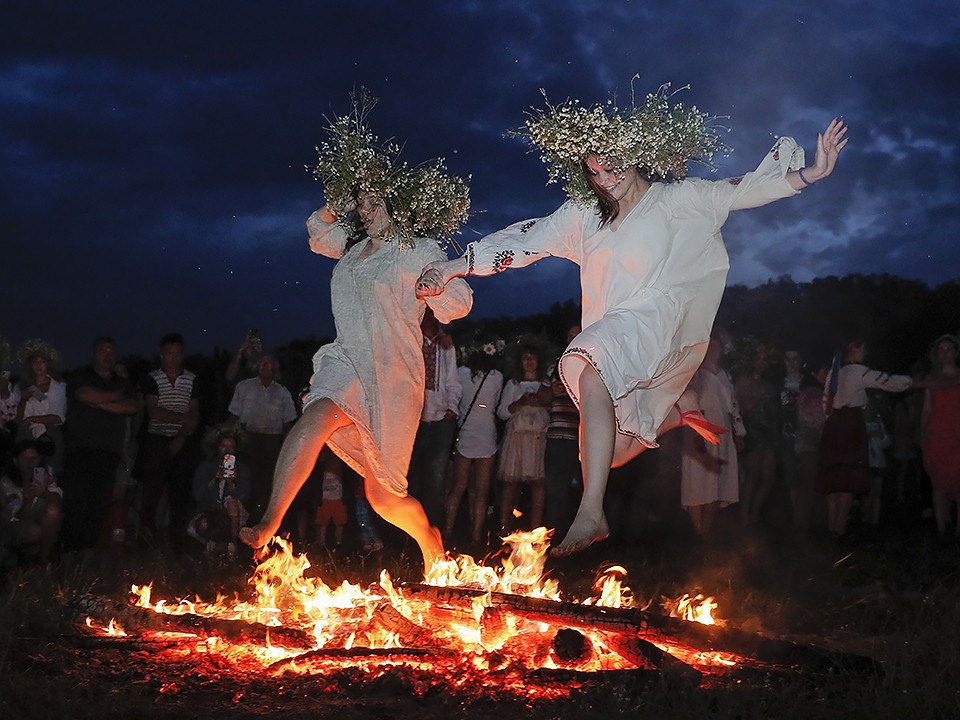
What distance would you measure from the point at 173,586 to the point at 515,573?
2.35 metres

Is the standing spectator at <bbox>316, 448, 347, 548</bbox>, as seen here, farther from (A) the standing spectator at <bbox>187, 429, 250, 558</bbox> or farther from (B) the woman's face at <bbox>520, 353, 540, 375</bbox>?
(B) the woman's face at <bbox>520, 353, 540, 375</bbox>

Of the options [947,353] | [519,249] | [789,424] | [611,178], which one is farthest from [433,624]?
[947,353]

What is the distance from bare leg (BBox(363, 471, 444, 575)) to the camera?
22.2 ft

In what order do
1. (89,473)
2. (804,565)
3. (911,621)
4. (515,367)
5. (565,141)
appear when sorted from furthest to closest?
(515,367) < (89,473) < (804,565) < (911,621) < (565,141)

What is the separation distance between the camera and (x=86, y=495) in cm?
938

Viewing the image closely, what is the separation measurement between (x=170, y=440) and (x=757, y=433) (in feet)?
20.0

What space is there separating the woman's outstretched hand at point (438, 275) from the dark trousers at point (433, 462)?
4.28 meters

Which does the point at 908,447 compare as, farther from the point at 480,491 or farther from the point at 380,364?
the point at 380,364

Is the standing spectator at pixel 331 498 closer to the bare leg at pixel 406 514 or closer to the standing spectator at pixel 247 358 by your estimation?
the standing spectator at pixel 247 358

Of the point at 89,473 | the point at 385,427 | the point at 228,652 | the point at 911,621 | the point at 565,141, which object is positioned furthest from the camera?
the point at 89,473

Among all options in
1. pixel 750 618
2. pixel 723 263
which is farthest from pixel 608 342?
pixel 750 618

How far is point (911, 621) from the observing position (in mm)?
6328

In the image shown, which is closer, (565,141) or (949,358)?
(565,141)

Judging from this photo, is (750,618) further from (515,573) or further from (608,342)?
(608,342)
